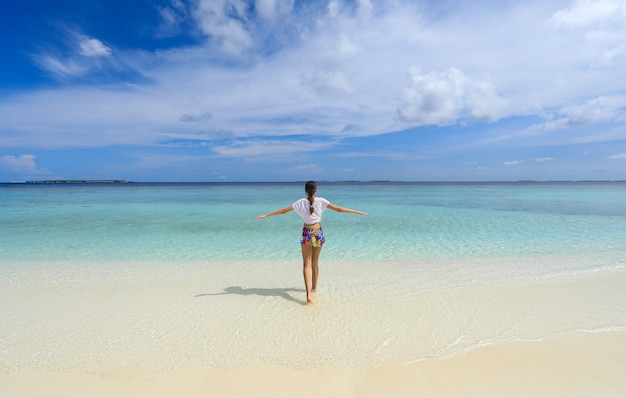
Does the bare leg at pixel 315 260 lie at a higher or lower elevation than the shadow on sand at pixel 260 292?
higher

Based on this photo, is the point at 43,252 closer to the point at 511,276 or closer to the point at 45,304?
the point at 45,304

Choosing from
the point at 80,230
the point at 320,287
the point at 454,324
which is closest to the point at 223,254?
the point at 320,287

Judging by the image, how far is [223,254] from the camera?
10.2 meters

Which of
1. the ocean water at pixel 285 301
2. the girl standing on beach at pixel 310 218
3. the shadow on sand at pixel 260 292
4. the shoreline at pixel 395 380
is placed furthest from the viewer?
the shadow on sand at pixel 260 292

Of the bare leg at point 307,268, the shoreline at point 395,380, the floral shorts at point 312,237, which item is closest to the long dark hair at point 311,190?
the floral shorts at point 312,237

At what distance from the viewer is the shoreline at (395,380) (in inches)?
Result: 135

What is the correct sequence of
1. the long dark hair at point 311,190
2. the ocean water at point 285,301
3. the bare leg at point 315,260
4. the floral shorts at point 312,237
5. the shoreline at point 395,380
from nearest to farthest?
the shoreline at point 395,380 < the ocean water at point 285,301 < the long dark hair at point 311,190 < the floral shorts at point 312,237 < the bare leg at point 315,260

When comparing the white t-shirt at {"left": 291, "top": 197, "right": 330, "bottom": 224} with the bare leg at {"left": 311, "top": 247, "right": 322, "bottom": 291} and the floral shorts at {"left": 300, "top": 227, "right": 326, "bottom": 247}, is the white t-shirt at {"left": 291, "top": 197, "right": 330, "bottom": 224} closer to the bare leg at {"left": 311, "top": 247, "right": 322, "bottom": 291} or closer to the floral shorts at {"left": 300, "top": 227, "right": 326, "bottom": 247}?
the floral shorts at {"left": 300, "top": 227, "right": 326, "bottom": 247}

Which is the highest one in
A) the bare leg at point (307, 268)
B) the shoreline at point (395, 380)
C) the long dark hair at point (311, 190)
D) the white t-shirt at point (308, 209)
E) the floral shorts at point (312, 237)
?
the long dark hair at point (311, 190)

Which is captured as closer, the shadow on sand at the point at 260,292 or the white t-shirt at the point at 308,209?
the white t-shirt at the point at 308,209

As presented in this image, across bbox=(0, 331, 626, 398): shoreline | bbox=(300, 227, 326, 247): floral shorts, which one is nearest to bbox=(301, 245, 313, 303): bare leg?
bbox=(300, 227, 326, 247): floral shorts

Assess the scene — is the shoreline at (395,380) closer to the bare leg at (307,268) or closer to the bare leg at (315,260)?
the bare leg at (307,268)

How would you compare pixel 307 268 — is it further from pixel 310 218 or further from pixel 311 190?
pixel 311 190

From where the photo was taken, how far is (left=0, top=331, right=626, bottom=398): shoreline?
344 cm
